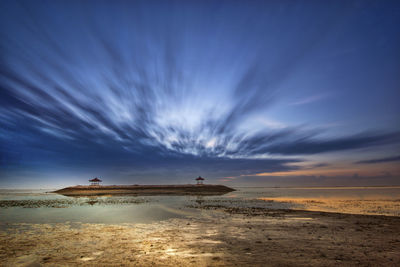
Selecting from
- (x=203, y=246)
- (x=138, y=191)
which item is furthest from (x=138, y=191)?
(x=203, y=246)

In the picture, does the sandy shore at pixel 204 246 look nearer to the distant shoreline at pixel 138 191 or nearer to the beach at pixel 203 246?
the beach at pixel 203 246

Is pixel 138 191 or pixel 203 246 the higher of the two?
pixel 138 191

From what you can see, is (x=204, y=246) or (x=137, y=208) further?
(x=137, y=208)

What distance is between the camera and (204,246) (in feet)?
34.9

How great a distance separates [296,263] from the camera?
26.3ft

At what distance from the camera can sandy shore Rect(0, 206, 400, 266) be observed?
8.48m

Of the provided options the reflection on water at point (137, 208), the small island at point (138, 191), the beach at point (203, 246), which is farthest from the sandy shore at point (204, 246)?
the small island at point (138, 191)

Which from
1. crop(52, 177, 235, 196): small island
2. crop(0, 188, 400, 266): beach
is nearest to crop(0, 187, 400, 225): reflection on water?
crop(0, 188, 400, 266): beach

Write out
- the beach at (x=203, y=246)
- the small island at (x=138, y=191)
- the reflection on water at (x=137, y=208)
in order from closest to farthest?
the beach at (x=203, y=246), the reflection on water at (x=137, y=208), the small island at (x=138, y=191)

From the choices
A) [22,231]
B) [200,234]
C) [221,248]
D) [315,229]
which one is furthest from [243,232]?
[22,231]

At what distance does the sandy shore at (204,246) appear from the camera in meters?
8.48

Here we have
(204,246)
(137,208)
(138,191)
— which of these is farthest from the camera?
(138,191)

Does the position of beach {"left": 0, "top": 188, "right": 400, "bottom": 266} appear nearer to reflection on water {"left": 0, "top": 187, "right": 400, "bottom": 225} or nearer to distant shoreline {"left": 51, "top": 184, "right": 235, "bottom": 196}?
reflection on water {"left": 0, "top": 187, "right": 400, "bottom": 225}

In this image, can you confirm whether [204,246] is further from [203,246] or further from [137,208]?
[137,208]
